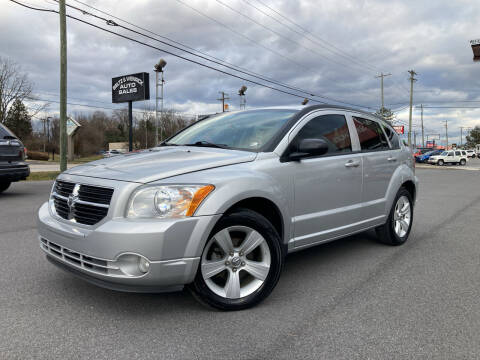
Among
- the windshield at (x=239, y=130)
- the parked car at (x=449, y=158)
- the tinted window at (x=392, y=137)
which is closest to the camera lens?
the windshield at (x=239, y=130)

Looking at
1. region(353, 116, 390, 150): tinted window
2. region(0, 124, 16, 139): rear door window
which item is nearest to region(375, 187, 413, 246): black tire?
region(353, 116, 390, 150): tinted window

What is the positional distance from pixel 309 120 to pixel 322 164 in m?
0.46

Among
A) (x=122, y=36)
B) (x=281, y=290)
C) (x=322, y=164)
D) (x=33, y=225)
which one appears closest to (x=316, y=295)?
(x=281, y=290)

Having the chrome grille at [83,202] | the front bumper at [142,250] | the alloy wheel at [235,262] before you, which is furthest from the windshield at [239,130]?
the chrome grille at [83,202]

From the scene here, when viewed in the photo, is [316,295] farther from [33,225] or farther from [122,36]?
[122,36]

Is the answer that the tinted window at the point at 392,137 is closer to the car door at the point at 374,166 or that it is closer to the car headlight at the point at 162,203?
the car door at the point at 374,166

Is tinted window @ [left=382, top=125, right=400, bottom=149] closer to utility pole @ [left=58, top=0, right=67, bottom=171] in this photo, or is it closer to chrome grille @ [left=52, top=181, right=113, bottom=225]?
chrome grille @ [left=52, top=181, right=113, bottom=225]

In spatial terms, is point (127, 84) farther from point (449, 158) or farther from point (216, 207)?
point (449, 158)

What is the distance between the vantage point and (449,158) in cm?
4659

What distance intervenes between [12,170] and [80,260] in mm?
7585

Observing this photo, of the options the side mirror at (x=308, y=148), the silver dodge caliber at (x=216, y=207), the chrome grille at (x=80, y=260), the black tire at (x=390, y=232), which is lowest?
the black tire at (x=390, y=232)

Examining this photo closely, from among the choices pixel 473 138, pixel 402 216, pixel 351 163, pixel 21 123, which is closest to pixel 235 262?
pixel 351 163

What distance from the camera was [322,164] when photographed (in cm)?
395

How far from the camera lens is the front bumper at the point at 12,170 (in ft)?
30.0
